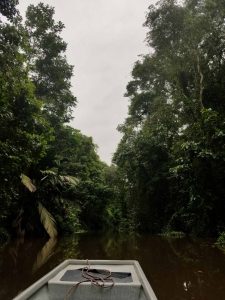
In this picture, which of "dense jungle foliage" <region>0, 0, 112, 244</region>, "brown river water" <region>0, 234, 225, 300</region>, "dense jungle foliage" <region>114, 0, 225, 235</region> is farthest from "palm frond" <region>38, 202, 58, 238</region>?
"dense jungle foliage" <region>114, 0, 225, 235</region>

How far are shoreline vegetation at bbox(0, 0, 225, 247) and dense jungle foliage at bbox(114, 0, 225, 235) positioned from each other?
50 millimetres

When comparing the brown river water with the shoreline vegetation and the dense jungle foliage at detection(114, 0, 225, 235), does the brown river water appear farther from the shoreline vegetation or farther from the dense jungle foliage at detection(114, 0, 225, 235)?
the dense jungle foliage at detection(114, 0, 225, 235)

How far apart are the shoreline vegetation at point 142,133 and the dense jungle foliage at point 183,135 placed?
5 centimetres

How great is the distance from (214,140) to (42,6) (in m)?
15.6

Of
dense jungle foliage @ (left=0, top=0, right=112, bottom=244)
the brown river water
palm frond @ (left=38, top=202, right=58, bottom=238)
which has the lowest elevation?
the brown river water

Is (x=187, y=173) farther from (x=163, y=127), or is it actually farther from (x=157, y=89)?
(x=157, y=89)

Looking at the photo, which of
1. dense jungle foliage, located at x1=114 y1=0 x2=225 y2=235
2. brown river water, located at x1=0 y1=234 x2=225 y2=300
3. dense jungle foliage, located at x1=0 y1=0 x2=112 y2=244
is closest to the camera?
brown river water, located at x1=0 y1=234 x2=225 y2=300

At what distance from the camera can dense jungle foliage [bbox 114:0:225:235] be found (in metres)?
13.5

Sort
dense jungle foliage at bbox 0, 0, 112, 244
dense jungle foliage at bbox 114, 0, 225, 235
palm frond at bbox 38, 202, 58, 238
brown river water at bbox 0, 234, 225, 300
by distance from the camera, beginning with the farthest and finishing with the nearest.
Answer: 1. palm frond at bbox 38, 202, 58, 238
2. dense jungle foliage at bbox 114, 0, 225, 235
3. dense jungle foliage at bbox 0, 0, 112, 244
4. brown river water at bbox 0, 234, 225, 300

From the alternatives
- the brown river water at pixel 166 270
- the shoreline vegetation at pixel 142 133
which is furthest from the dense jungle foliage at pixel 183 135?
the brown river water at pixel 166 270

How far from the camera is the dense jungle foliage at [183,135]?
13.5m

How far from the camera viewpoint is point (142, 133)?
63.0 feet

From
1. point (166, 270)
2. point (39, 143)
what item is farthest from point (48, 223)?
point (166, 270)

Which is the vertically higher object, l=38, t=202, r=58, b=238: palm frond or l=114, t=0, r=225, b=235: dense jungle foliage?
l=114, t=0, r=225, b=235: dense jungle foliage
